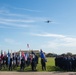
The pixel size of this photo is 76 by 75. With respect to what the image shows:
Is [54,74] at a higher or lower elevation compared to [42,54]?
lower

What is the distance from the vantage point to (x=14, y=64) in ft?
105

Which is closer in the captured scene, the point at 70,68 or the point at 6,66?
the point at 70,68

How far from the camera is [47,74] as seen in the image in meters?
23.0

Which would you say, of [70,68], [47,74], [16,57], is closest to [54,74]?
[47,74]

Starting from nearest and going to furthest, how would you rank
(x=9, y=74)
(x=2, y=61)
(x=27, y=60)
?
(x=9, y=74), (x=2, y=61), (x=27, y=60)

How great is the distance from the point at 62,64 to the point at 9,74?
8.77m

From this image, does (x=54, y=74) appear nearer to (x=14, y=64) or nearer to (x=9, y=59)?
(x=9, y=59)

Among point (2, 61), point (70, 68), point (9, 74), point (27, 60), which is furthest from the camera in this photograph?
point (27, 60)

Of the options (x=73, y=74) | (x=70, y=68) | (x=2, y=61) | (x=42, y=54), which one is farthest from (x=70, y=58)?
(x=2, y=61)

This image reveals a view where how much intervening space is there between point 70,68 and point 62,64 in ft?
4.68

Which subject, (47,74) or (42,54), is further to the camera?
(42,54)

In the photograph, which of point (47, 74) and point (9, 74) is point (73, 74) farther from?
point (9, 74)

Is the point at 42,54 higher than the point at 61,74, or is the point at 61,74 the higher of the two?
the point at 42,54

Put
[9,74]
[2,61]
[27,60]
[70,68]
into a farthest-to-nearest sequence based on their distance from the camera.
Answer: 1. [27,60]
2. [2,61]
3. [70,68]
4. [9,74]
